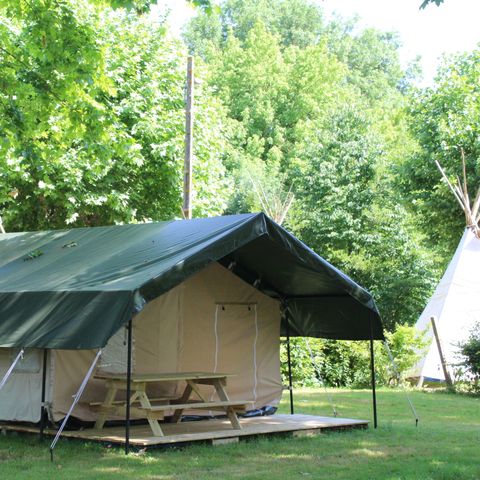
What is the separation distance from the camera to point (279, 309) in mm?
11039

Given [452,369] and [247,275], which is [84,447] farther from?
[452,369]

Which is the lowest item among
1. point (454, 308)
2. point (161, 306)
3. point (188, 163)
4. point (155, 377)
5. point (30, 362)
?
point (155, 377)

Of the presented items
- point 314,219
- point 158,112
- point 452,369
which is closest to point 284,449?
point 452,369

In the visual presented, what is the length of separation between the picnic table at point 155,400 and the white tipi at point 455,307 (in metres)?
7.95

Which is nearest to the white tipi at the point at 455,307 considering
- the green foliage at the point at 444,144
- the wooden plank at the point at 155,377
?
the green foliage at the point at 444,144

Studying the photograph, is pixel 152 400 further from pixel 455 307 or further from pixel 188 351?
pixel 455 307

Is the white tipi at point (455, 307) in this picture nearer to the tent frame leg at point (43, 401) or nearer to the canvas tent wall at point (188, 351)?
the canvas tent wall at point (188, 351)

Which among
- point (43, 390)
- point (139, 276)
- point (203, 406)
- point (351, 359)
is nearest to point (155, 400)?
point (203, 406)

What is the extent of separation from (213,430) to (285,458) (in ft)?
5.07

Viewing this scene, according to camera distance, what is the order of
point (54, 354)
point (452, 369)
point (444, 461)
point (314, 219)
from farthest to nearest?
1. point (314, 219)
2. point (452, 369)
3. point (54, 354)
4. point (444, 461)

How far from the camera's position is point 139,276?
25.3 ft

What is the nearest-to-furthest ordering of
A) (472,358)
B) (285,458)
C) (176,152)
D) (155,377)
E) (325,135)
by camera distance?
(285,458), (155,377), (472,358), (176,152), (325,135)

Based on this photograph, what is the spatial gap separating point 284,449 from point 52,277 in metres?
3.00

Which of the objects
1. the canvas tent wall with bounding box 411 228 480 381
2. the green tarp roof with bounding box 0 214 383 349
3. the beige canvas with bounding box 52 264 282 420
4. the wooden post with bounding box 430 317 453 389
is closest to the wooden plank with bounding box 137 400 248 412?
the beige canvas with bounding box 52 264 282 420
